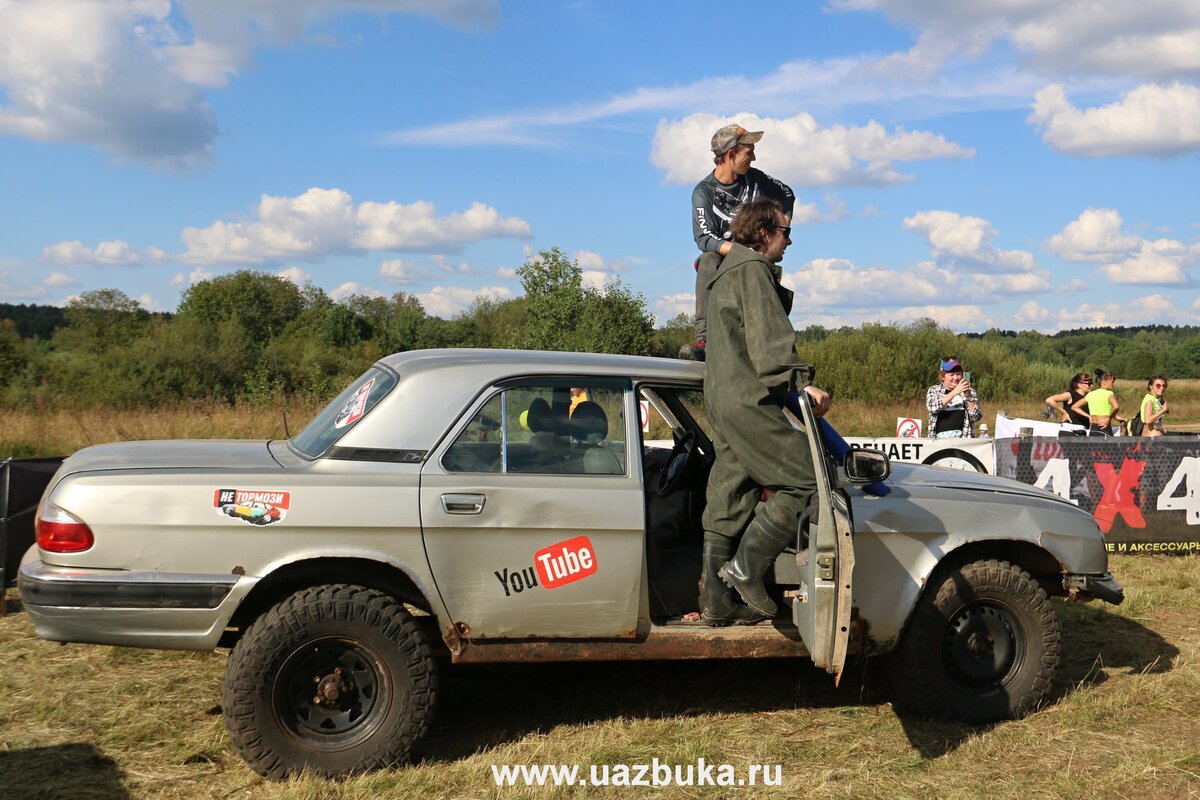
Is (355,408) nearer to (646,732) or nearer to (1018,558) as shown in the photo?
(646,732)

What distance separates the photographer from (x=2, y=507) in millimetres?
6922

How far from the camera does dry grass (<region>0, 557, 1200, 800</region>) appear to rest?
414cm

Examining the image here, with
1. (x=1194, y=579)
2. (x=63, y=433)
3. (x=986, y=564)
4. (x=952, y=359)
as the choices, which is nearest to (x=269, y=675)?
(x=986, y=564)

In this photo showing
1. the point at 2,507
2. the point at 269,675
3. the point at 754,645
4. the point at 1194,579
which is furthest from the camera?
the point at 1194,579

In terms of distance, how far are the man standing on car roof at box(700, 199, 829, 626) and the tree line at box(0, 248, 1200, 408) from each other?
430 centimetres

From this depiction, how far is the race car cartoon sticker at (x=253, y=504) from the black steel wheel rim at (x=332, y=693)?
1.78 feet

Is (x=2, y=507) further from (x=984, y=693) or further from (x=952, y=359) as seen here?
(x=952, y=359)

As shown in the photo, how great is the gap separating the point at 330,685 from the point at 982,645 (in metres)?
3.08

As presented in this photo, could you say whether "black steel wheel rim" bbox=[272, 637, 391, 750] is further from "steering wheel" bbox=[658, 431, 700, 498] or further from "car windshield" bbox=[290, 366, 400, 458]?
"steering wheel" bbox=[658, 431, 700, 498]

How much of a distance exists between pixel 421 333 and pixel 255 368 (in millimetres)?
23331

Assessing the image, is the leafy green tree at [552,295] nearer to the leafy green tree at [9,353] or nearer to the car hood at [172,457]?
the leafy green tree at [9,353]

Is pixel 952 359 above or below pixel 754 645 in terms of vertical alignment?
above

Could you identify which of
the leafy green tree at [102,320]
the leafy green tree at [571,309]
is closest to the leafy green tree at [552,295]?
the leafy green tree at [571,309]

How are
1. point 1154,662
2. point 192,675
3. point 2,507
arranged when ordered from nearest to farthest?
point 192,675, point 1154,662, point 2,507
